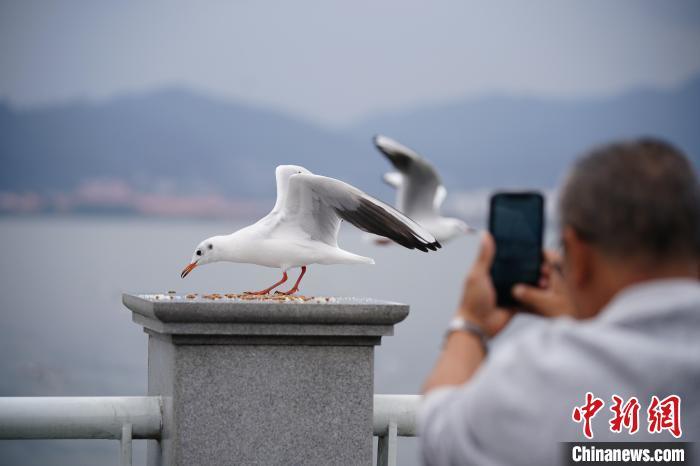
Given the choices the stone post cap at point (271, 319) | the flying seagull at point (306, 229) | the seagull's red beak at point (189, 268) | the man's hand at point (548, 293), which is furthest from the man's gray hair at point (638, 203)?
the seagull's red beak at point (189, 268)

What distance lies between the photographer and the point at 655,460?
5.56 feet

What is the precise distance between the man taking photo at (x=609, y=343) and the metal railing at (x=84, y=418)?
106 inches

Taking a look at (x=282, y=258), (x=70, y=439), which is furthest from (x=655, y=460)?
(x=282, y=258)

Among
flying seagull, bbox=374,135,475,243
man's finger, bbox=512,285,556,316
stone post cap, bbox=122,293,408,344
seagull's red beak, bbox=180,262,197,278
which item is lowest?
man's finger, bbox=512,285,556,316

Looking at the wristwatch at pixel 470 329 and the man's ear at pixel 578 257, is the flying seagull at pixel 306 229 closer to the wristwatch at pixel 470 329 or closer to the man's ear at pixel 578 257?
the wristwatch at pixel 470 329

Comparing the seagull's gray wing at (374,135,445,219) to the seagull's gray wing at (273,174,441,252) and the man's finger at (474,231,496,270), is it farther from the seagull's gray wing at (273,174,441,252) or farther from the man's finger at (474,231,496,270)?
the man's finger at (474,231,496,270)

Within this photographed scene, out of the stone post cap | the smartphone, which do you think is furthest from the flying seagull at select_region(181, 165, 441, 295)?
the smartphone

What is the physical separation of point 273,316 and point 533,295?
7.39 feet

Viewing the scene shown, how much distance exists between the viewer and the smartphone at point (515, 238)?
1.85 m

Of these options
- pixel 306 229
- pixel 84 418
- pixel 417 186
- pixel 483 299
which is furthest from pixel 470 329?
pixel 417 186

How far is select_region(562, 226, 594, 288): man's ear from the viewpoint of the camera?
1.58 meters

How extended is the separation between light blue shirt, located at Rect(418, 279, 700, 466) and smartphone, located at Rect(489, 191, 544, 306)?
29 centimetres

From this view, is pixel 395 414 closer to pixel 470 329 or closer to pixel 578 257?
pixel 470 329

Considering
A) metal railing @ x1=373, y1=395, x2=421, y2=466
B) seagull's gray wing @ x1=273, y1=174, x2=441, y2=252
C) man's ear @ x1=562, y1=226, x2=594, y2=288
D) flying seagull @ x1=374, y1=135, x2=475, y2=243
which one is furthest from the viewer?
flying seagull @ x1=374, y1=135, x2=475, y2=243
